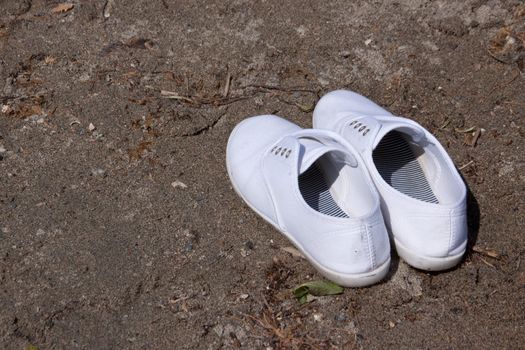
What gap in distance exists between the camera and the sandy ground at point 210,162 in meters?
2.24

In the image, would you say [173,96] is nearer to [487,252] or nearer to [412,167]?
[412,167]

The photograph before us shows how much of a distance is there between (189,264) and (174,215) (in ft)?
0.66

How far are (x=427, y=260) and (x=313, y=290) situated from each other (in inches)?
13.2

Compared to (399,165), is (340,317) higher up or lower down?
lower down

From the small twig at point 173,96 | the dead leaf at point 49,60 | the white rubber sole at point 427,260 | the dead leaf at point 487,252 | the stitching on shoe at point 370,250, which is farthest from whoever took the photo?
the dead leaf at point 49,60

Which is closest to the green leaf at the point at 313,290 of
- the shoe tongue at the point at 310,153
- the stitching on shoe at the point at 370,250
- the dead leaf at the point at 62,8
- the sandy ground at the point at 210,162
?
the sandy ground at the point at 210,162

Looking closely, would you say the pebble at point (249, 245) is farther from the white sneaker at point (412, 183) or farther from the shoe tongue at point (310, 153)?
the white sneaker at point (412, 183)

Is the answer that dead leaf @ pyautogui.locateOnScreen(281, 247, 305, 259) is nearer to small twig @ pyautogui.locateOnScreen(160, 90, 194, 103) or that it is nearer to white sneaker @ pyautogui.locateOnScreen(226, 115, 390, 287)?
white sneaker @ pyautogui.locateOnScreen(226, 115, 390, 287)

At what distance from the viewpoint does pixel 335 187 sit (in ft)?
8.05

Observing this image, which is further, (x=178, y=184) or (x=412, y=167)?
(x=178, y=184)

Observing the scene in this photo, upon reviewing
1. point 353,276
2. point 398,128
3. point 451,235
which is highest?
point 398,128

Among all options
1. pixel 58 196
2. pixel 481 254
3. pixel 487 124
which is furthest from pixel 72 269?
pixel 487 124

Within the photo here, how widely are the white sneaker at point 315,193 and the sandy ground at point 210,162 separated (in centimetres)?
11

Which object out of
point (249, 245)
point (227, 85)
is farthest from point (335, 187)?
point (227, 85)
